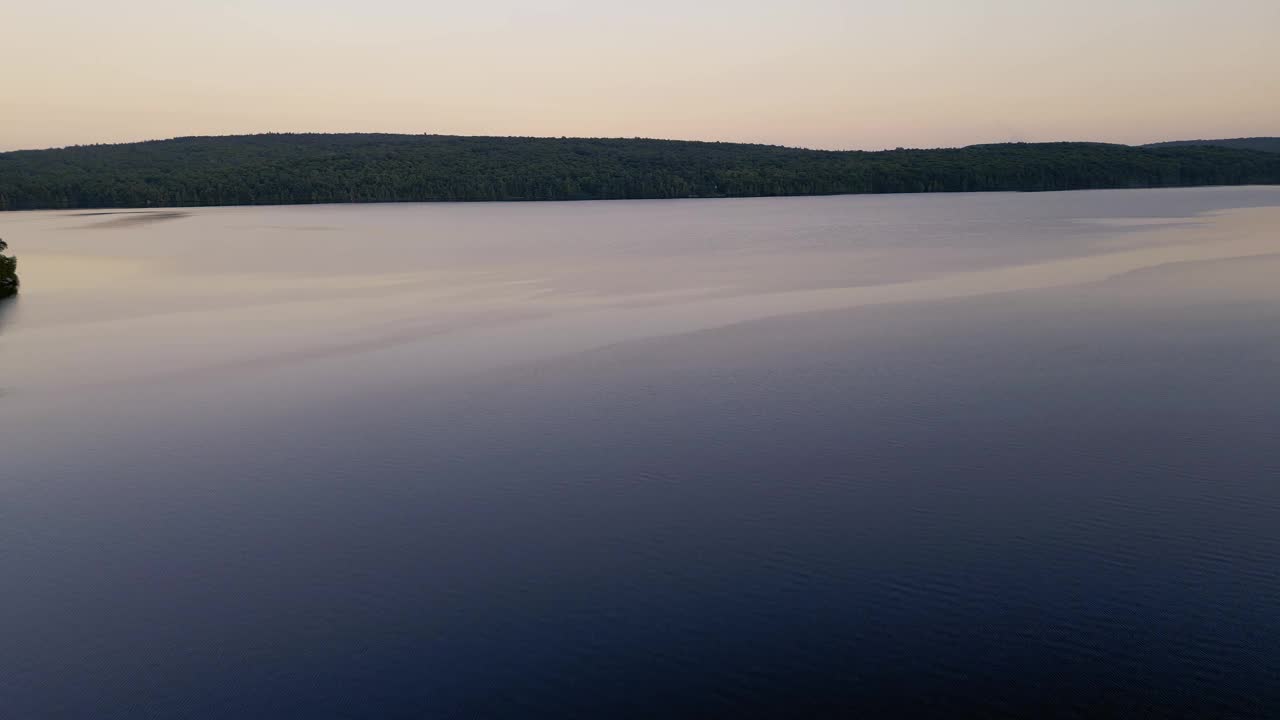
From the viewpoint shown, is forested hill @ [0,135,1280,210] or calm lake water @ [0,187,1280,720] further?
forested hill @ [0,135,1280,210]

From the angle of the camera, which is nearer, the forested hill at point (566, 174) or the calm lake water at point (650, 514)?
the calm lake water at point (650, 514)

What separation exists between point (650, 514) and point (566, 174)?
427ft

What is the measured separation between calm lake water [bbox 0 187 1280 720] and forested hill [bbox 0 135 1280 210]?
361ft

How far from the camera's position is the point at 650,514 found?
10852 mm

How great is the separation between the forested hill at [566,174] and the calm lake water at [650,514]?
109996mm

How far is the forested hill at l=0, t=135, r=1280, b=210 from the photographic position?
417ft

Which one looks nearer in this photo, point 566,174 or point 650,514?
point 650,514

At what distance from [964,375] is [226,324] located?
1750 cm

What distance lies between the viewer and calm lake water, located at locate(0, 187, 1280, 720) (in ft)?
24.6

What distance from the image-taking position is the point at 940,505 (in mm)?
10828

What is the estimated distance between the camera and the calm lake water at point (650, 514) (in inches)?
295

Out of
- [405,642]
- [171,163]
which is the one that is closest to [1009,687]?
[405,642]

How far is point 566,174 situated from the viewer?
13788cm

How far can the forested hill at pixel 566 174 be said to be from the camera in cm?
12700
